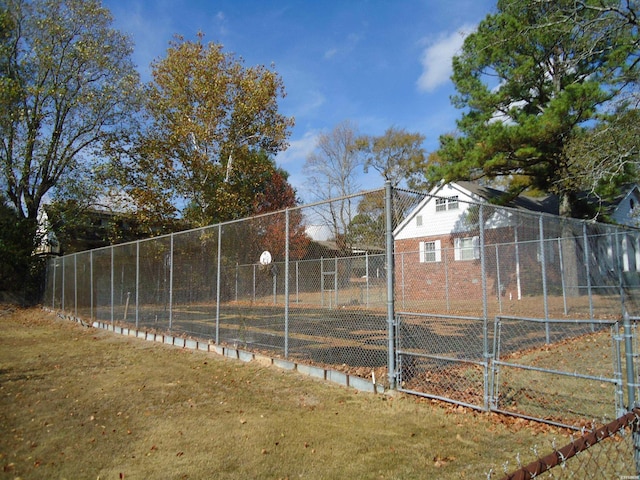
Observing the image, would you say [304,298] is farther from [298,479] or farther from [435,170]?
[298,479]

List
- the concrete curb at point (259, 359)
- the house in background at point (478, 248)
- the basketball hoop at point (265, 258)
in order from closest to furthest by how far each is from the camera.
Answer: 1. the concrete curb at point (259, 359)
2. the basketball hoop at point (265, 258)
3. the house in background at point (478, 248)

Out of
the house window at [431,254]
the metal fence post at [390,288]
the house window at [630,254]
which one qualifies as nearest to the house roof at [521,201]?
the house window at [431,254]

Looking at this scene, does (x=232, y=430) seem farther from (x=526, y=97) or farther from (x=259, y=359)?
(x=526, y=97)

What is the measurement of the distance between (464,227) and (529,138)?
5206mm

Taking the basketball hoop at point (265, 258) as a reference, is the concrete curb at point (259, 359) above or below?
below

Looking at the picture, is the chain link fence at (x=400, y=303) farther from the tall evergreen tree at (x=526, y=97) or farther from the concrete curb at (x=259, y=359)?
the tall evergreen tree at (x=526, y=97)

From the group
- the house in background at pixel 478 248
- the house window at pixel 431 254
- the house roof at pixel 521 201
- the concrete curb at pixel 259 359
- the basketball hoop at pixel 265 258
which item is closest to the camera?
the concrete curb at pixel 259 359

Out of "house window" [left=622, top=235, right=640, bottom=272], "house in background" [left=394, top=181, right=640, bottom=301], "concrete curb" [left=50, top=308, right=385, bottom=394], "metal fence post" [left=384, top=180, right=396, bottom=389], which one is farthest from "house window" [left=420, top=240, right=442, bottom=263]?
"metal fence post" [left=384, top=180, right=396, bottom=389]

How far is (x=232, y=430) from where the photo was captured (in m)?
4.77

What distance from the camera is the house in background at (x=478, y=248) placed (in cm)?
1134

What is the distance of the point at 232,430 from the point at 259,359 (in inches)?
119

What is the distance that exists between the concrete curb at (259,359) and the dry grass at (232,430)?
0.15m

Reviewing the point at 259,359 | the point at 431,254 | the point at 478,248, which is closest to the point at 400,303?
the point at 478,248

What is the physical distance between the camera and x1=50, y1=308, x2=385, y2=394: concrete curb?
19.8 feet
